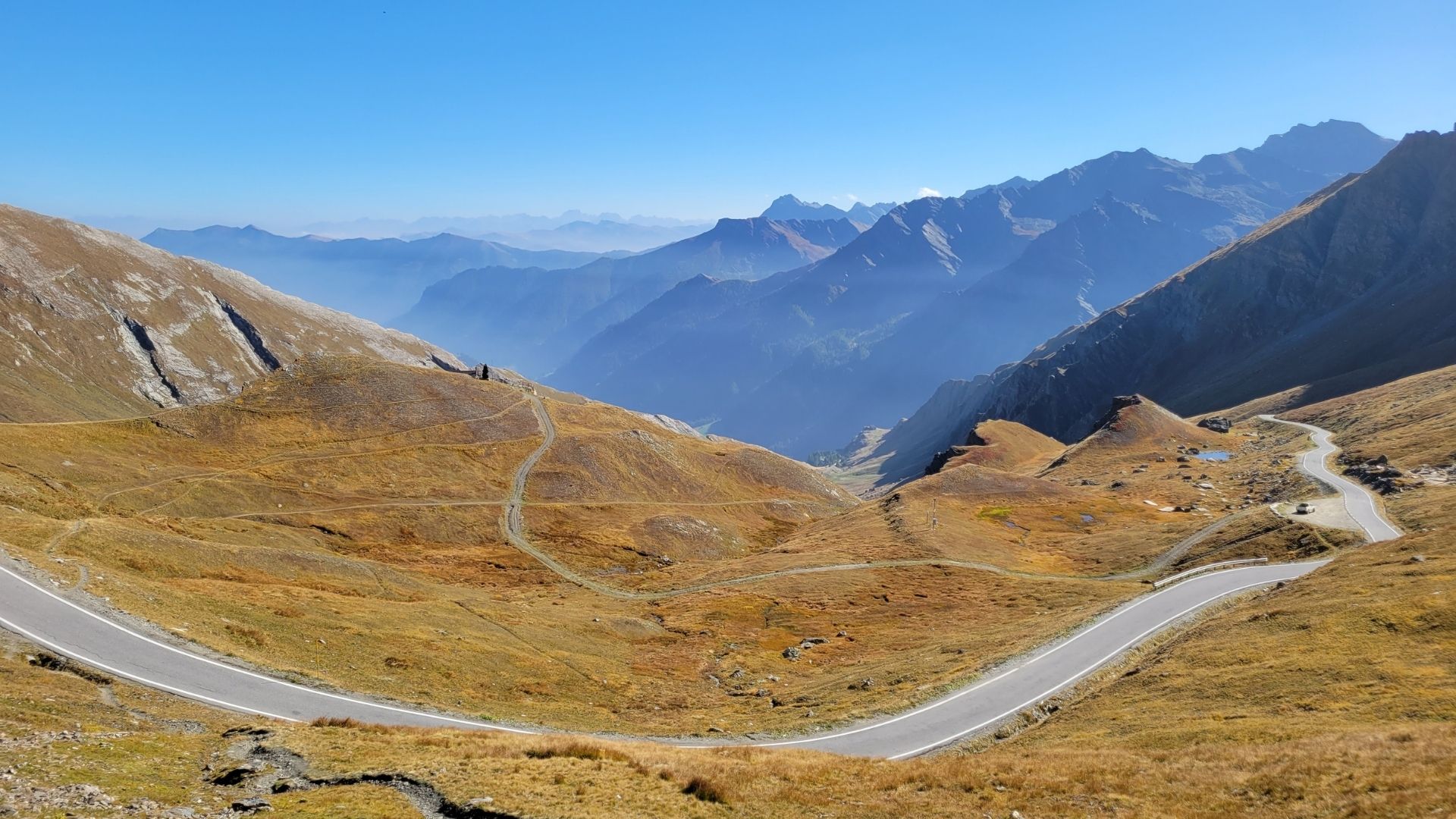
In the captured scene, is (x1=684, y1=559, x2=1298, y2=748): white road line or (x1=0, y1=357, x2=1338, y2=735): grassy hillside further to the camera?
(x1=0, y1=357, x2=1338, y2=735): grassy hillside

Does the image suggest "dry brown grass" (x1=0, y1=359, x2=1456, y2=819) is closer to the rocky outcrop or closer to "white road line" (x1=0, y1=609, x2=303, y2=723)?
"white road line" (x1=0, y1=609, x2=303, y2=723)

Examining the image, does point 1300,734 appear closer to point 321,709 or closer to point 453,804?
point 453,804

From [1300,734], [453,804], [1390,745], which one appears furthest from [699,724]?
[1390,745]

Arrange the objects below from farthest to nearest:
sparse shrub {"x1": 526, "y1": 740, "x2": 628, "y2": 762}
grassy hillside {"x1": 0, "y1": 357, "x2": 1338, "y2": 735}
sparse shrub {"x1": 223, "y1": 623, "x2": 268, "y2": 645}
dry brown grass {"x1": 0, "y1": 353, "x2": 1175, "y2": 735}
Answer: grassy hillside {"x1": 0, "y1": 357, "x2": 1338, "y2": 735}
dry brown grass {"x1": 0, "y1": 353, "x2": 1175, "y2": 735}
sparse shrub {"x1": 223, "y1": 623, "x2": 268, "y2": 645}
sparse shrub {"x1": 526, "y1": 740, "x2": 628, "y2": 762}

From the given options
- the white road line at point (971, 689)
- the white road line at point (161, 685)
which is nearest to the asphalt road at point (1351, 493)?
the white road line at point (971, 689)

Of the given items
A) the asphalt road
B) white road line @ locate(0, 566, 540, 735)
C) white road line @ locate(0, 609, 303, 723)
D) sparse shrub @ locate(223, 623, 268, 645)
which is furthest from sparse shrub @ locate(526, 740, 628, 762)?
the asphalt road

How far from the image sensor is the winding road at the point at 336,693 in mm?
37500

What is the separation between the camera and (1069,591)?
8250cm

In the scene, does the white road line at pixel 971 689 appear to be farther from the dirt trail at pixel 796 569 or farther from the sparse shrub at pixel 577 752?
the dirt trail at pixel 796 569

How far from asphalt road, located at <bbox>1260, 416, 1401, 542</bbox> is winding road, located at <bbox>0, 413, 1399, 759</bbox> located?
36170mm

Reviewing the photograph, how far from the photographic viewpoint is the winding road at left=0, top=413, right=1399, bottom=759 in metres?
37.5

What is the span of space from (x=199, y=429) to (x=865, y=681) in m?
112

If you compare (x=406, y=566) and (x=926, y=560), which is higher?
(x=406, y=566)

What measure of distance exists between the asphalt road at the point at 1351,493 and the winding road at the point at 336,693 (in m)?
36.2
